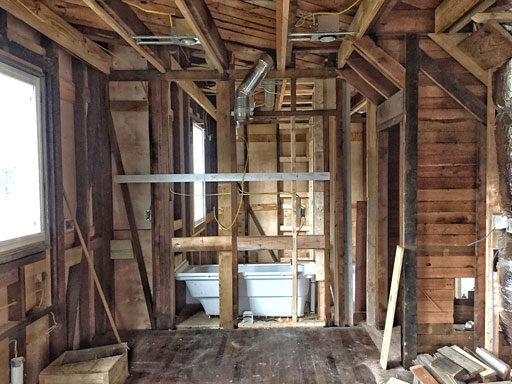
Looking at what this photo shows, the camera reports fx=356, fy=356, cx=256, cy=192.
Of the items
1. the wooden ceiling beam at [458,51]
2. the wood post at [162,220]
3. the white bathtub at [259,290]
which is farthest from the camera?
the white bathtub at [259,290]

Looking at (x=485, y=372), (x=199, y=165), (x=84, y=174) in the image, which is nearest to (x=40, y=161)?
(x=84, y=174)

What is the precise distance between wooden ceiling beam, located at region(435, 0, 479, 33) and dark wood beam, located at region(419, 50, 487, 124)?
0.63 ft

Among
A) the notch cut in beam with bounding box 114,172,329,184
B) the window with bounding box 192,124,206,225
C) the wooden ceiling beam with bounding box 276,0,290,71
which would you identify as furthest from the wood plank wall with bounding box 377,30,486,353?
the window with bounding box 192,124,206,225

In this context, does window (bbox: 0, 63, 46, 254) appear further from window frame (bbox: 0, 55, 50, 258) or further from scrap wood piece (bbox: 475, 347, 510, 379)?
scrap wood piece (bbox: 475, 347, 510, 379)

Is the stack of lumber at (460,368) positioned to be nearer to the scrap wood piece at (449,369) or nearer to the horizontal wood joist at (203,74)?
the scrap wood piece at (449,369)

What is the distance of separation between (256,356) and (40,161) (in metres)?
2.12

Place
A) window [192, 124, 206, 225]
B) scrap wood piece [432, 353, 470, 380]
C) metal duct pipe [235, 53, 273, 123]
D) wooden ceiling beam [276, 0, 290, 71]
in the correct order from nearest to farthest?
wooden ceiling beam [276, 0, 290, 71] → scrap wood piece [432, 353, 470, 380] → metal duct pipe [235, 53, 273, 123] → window [192, 124, 206, 225]

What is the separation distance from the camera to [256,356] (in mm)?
2781

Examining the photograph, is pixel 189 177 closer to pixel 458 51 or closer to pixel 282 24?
pixel 282 24

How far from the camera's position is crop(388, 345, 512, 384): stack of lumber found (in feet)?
6.98

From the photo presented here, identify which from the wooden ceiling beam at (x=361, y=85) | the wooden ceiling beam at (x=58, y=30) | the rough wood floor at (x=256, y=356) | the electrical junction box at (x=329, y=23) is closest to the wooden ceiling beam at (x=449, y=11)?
the electrical junction box at (x=329, y=23)

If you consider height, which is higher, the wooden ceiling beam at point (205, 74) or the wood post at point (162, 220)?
the wooden ceiling beam at point (205, 74)

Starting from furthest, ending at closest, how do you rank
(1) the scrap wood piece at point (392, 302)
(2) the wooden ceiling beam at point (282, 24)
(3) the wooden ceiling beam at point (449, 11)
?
(1) the scrap wood piece at point (392, 302) < (3) the wooden ceiling beam at point (449, 11) < (2) the wooden ceiling beam at point (282, 24)

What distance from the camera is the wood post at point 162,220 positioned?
329cm
